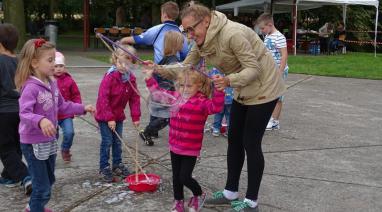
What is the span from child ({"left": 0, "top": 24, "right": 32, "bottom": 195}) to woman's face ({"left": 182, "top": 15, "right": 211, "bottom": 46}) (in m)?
1.76

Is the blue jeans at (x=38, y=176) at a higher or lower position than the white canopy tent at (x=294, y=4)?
lower

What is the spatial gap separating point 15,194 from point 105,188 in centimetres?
78

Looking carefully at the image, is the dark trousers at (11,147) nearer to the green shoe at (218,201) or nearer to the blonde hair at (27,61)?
the blonde hair at (27,61)

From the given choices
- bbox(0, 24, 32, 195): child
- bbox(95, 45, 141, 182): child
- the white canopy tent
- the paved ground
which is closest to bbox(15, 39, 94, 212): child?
the paved ground

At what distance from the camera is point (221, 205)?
14.3 feet

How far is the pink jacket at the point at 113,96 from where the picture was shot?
466cm

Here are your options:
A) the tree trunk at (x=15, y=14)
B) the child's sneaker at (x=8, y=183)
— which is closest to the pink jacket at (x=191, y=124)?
the child's sneaker at (x=8, y=183)

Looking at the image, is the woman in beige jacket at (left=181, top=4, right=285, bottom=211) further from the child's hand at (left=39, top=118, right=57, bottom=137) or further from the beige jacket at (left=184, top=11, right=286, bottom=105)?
the child's hand at (left=39, top=118, right=57, bottom=137)

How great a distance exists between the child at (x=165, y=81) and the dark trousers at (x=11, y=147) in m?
1.26

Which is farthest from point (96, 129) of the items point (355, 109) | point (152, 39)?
point (355, 109)

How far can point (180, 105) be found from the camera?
3945 millimetres

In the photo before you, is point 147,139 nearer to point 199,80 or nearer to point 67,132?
point 67,132

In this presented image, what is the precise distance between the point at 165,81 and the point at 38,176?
4.40ft

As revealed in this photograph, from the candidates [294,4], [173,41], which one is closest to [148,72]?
[173,41]
